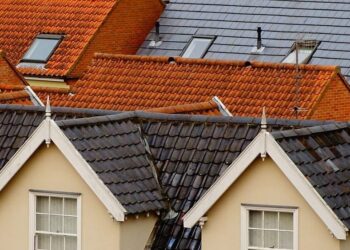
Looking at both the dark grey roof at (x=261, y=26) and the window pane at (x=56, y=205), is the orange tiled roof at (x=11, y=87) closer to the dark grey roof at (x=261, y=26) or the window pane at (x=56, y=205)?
the window pane at (x=56, y=205)

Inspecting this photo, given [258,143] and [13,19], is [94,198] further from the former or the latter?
[13,19]

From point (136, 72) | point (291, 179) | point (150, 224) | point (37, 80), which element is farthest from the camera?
point (37, 80)

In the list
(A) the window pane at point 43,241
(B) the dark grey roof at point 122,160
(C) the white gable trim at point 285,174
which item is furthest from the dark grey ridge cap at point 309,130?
(A) the window pane at point 43,241

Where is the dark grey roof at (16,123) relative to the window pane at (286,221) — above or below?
above

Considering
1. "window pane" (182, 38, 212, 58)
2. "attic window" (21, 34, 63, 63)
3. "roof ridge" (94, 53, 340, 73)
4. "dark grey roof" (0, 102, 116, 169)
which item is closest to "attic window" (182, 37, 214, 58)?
"window pane" (182, 38, 212, 58)

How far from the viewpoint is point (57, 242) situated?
122ft

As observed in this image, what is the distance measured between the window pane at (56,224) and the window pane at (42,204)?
0.64 ft

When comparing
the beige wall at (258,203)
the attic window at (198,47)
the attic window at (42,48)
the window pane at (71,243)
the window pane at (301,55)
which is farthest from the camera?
the attic window at (198,47)

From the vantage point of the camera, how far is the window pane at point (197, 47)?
74.2 meters

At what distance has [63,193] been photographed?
1457 inches

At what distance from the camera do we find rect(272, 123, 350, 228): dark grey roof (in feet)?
116

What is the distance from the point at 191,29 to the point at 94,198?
129 feet

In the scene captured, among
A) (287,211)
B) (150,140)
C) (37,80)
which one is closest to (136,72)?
(37,80)

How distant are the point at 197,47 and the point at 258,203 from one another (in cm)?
3927
